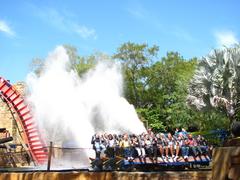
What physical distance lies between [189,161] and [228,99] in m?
17.3

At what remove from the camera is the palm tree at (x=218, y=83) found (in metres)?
34.6

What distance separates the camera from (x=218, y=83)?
35.2 metres

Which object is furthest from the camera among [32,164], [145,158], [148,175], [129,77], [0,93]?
[129,77]

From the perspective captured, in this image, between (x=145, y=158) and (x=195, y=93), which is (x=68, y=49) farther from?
(x=145, y=158)

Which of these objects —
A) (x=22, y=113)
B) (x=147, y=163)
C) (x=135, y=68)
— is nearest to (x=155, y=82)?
(x=135, y=68)

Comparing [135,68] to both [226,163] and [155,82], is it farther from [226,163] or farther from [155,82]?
[226,163]

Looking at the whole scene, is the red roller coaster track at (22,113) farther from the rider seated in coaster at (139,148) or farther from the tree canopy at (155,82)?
the tree canopy at (155,82)

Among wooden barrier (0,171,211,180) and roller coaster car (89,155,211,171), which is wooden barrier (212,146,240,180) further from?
roller coaster car (89,155,211,171)

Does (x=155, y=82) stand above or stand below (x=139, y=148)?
above

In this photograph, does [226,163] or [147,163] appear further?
[147,163]

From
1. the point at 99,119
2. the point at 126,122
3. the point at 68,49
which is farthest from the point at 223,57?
the point at 68,49

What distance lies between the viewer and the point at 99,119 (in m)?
39.2

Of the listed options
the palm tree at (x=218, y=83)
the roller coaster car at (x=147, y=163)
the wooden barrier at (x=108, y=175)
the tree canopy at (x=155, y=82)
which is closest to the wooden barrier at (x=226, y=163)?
the wooden barrier at (x=108, y=175)

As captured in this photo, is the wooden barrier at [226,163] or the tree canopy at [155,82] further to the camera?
the tree canopy at [155,82]
